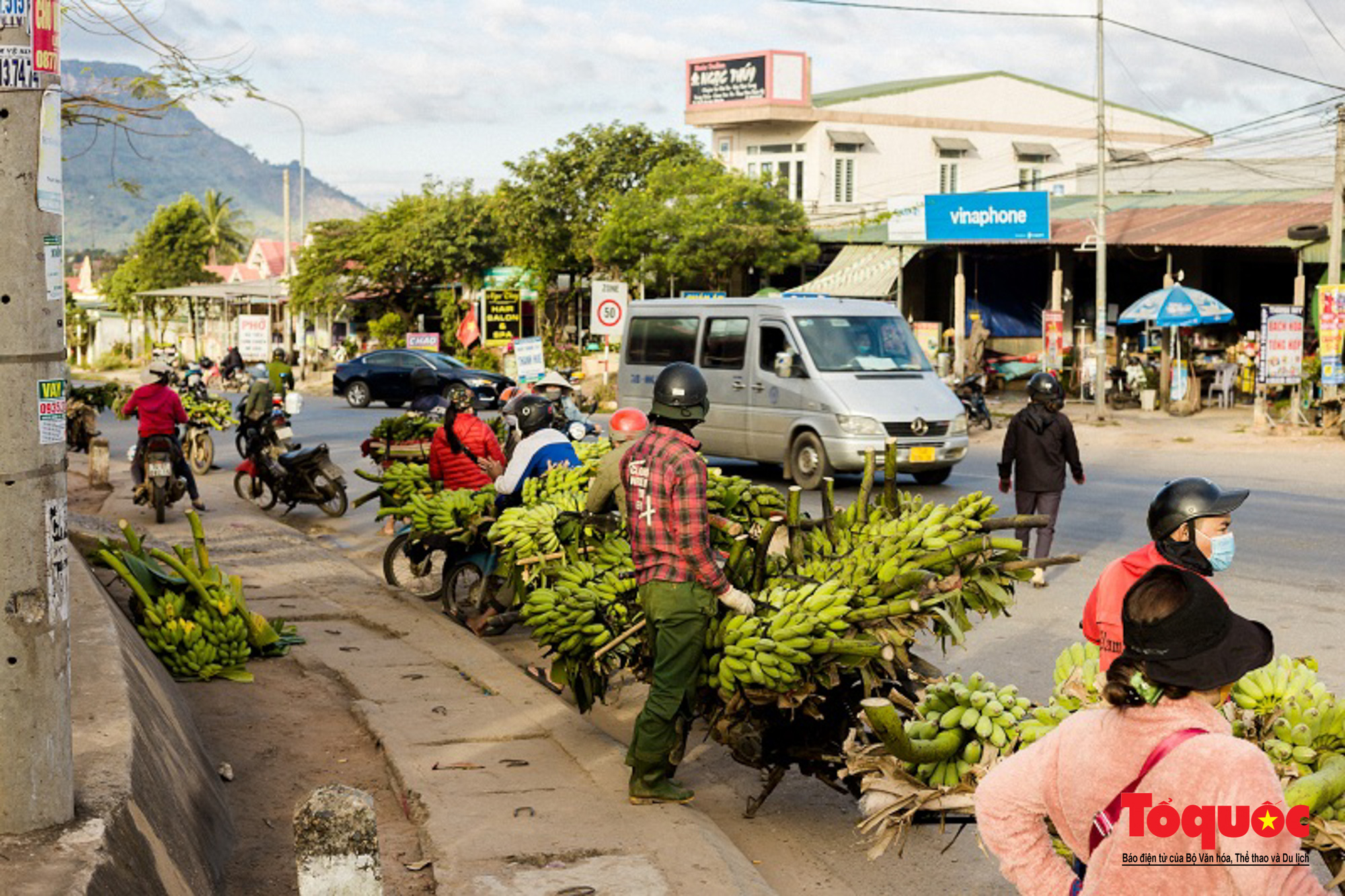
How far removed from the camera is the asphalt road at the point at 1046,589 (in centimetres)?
586

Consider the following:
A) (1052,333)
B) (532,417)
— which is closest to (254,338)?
(1052,333)

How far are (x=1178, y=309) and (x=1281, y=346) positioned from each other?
389 cm

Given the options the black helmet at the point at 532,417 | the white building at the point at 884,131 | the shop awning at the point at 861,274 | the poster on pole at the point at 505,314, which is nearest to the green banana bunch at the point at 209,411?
the poster on pole at the point at 505,314

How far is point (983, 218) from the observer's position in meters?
30.6

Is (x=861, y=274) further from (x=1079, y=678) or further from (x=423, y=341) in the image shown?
(x=1079, y=678)

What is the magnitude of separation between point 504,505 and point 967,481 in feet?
31.2

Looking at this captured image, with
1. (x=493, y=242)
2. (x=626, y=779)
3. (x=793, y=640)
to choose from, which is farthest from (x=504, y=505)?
(x=493, y=242)

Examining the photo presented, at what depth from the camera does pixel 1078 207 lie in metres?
35.8

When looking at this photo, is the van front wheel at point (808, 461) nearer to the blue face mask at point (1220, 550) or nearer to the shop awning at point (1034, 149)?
the blue face mask at point (1220, 550)

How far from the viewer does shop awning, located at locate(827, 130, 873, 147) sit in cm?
4756

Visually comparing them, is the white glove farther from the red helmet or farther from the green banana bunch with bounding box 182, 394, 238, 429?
the green banana bunch with bounding box 182, 394, 238, 429

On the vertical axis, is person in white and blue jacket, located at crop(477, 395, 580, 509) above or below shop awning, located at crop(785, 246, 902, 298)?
below

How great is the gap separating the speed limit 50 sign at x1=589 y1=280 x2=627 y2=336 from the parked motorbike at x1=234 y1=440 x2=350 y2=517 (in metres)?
5.75

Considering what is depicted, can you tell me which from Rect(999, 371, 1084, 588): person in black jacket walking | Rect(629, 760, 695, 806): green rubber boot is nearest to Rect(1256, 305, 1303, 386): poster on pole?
Rect(999, 371, 1084, 588): person in black jacket walking
